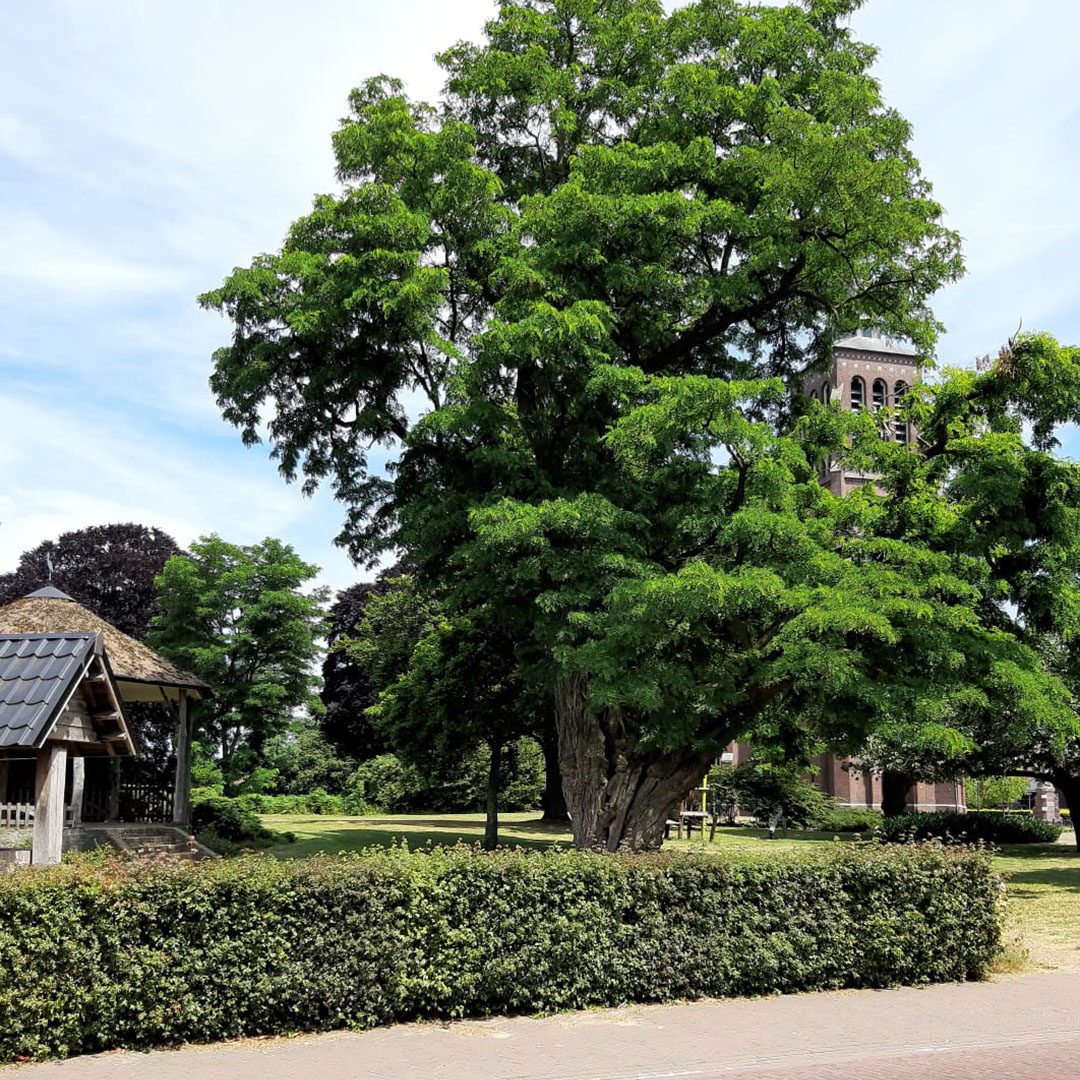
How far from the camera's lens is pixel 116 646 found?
24938 mm

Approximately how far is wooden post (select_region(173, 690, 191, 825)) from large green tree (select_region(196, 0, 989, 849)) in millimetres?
7211

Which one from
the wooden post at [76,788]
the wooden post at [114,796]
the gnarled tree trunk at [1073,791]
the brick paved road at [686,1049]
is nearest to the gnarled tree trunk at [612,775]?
the brick paved road at [686,1049]

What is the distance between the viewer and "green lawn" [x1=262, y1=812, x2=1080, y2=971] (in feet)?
49.6

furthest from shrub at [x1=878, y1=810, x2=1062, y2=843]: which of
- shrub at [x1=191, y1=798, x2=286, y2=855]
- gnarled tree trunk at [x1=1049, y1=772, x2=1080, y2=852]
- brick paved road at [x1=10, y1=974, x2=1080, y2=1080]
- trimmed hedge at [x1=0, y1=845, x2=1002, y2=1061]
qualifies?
brick paved road at [x1=10, y1=974, x2=1080, y2=1080]

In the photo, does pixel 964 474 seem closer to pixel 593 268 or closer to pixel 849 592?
pixel 849 592

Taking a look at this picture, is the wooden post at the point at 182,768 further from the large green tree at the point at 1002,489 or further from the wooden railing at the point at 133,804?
the large green tree at the point at 1002,489

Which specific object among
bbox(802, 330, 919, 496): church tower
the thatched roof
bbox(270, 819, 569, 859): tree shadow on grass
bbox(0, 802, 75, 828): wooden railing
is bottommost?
bbox(270, 819, 569, 859): tree shadow on grass

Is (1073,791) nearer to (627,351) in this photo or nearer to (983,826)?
(983,826)

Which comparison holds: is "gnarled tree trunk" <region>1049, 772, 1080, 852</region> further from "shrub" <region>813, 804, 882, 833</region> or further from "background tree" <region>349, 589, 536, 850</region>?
"background tree" <region>349, 589, 536, 850</region>

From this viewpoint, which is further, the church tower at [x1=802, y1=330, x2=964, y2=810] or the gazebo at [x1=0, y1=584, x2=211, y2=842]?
the church tower at [x1=802, y1=330, x2=964, y2=810]

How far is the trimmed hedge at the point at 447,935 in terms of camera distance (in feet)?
27.9

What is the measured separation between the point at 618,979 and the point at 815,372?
55.9 feet

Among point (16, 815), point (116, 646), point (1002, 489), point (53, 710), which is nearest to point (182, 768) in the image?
point (116, 646)

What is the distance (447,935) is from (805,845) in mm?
24136
